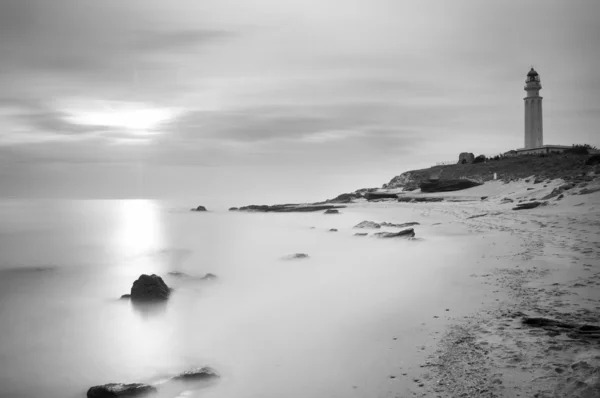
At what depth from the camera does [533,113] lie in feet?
198

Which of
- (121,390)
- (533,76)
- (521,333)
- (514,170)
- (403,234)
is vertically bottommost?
(121,390)

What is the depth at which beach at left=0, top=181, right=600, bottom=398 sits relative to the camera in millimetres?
3881

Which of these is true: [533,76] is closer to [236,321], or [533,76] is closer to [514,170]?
[514,170]

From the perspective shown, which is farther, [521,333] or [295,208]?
[295,208]

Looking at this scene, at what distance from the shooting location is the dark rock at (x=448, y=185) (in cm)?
3803

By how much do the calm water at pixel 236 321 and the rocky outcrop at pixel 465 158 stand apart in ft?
167

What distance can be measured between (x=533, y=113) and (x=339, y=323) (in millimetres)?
65273

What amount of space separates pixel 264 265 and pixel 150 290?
154 inches

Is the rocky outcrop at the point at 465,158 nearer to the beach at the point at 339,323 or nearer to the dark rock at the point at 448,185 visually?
the dark rock at the point at 448,185

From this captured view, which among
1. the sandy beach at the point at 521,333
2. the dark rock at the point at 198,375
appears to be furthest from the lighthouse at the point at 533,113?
the dark rock at the point at 198,375

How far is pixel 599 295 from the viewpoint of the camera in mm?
5449

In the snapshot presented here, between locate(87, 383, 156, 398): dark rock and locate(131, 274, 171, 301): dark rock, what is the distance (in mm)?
3752

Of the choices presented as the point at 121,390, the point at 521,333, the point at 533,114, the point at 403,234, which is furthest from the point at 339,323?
the point at 533,114

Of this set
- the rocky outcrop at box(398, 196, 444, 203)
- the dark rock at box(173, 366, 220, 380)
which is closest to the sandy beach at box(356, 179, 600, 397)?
the dark rock at box(173, 366, 220, 380)
